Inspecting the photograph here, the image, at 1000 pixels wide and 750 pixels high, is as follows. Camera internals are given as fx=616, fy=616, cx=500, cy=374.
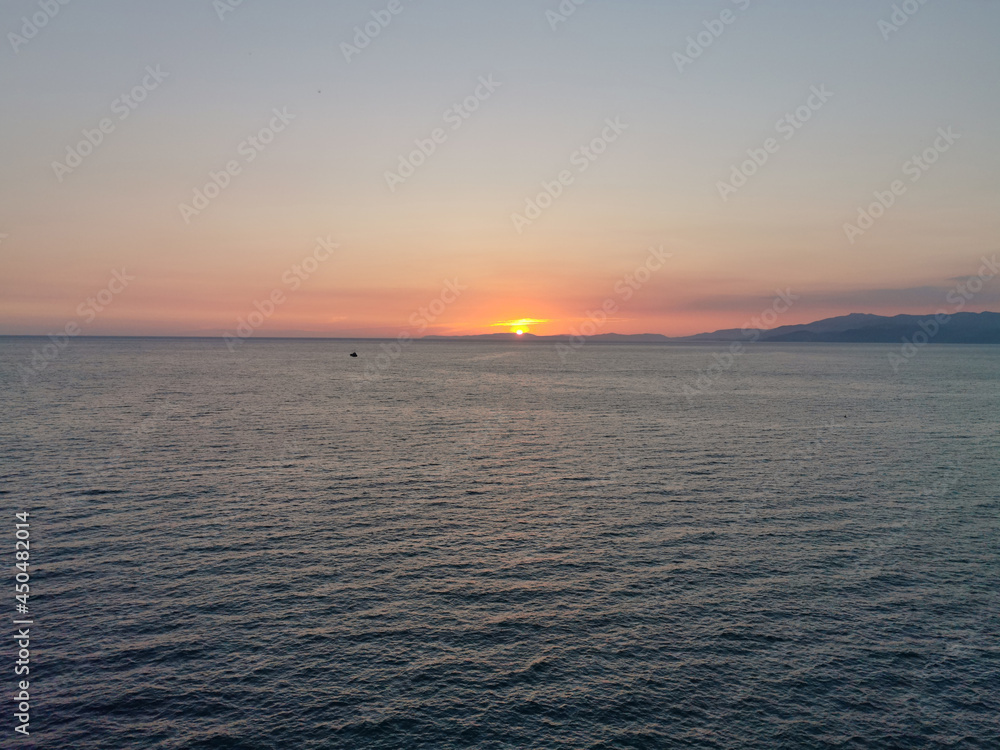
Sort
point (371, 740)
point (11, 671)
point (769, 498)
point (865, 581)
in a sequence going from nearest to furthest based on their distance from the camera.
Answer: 1. point (371, 740)
2. point (11, 671)
3. point (865, 581)
4. point (769, 498)

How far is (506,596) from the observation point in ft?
139

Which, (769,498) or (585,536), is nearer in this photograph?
(585,536)

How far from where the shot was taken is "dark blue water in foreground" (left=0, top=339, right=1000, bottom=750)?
30.4 meters

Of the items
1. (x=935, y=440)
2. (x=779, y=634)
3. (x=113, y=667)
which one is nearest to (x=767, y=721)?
(x=779, y=634)

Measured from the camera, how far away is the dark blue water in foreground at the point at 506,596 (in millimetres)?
30391

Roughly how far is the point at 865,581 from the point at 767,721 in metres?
20.2

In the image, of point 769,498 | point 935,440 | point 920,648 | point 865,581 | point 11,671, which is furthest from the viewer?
point 935,440

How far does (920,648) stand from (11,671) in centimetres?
5062

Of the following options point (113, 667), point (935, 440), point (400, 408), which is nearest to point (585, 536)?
point (113, 667)

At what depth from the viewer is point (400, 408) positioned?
139 metres

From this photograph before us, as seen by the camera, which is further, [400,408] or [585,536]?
[400,408]

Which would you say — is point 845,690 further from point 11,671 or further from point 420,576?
point 11,671

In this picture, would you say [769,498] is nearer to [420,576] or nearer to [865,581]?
[865,581]

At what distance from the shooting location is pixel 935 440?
98.6 metres
